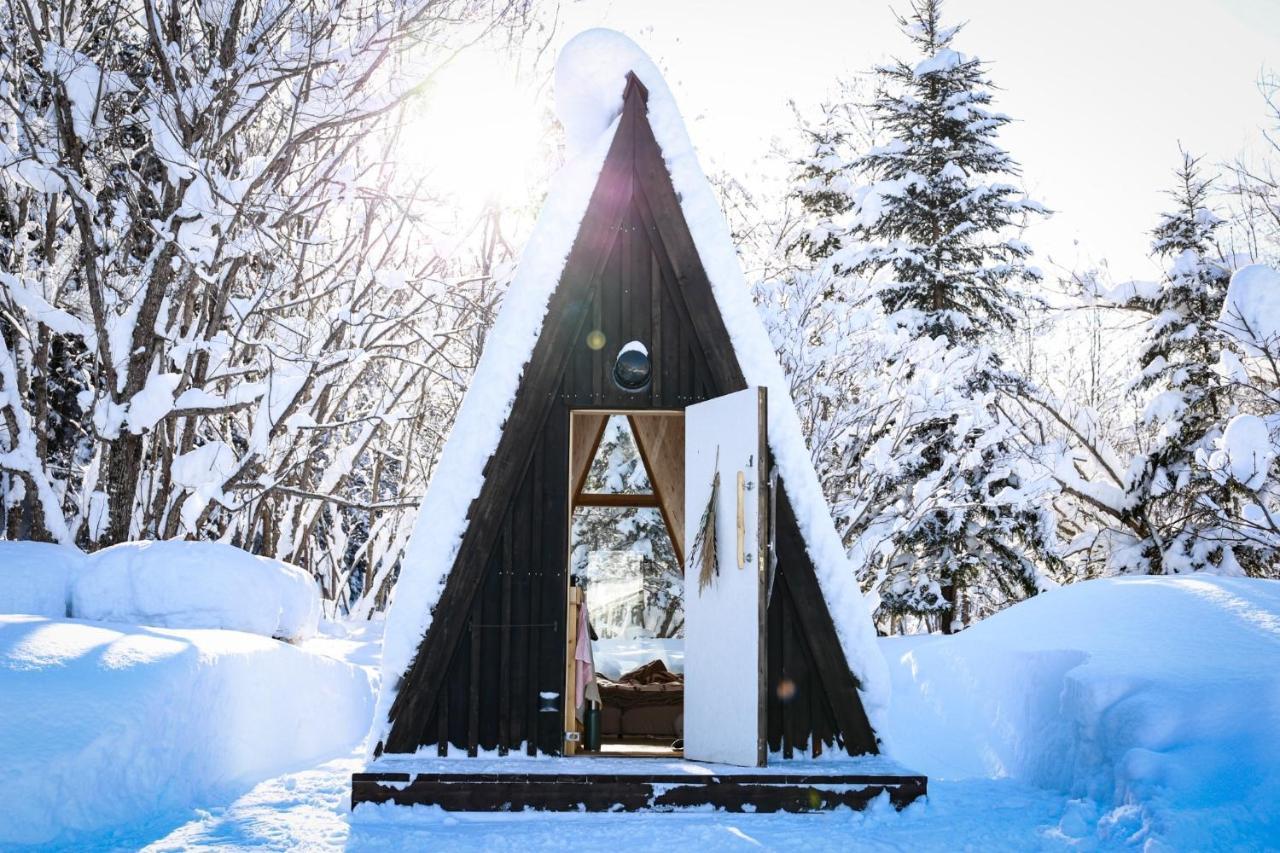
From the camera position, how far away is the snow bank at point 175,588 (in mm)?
7094

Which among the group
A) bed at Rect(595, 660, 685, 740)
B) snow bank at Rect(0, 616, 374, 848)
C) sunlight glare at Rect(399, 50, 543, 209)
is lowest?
bed at Rect(595, 660, 685, 740)

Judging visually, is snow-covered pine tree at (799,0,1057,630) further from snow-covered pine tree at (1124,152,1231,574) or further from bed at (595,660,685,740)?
bed at (595,660,685,740)

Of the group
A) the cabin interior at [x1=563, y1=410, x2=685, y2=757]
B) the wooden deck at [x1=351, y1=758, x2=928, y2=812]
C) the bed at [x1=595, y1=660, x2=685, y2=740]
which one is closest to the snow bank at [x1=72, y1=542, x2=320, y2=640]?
the cabin interior at [x1=563, y1=410, x2=685, y2=757]

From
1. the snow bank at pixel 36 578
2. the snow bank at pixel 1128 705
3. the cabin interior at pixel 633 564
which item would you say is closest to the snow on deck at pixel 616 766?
the snow bank at pixel 1128 705

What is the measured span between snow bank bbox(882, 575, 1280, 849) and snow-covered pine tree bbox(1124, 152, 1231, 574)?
297 inches

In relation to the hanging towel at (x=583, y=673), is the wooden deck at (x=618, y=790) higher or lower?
lower

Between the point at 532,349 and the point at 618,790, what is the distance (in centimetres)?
268

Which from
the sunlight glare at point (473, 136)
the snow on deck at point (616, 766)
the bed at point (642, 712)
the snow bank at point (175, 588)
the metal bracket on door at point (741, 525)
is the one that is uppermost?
the sunlight glare at point (473, 136)

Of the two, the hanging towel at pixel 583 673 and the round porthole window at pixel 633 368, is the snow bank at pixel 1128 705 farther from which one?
the round porthole window at pixel 633 368

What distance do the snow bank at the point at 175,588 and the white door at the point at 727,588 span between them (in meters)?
3.59

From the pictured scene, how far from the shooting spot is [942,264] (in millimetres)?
16438

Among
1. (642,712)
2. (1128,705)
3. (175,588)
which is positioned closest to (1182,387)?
(642,712)

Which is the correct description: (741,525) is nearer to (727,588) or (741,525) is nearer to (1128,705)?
(727,588)

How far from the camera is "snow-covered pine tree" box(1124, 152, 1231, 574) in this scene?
14.1 m
